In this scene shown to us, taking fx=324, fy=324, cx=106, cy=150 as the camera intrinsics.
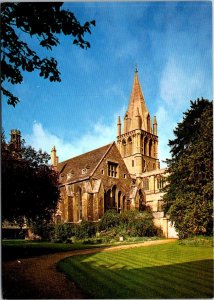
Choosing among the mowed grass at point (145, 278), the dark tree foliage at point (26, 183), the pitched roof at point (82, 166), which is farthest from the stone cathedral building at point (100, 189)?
Result: the mowed grass at point (145, 278)

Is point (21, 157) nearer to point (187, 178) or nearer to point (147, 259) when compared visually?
point (147, 259)

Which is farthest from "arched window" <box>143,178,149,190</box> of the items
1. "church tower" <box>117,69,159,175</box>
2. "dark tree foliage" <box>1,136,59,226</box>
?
"dark tree foliage" <box>1,136,59,226</box>

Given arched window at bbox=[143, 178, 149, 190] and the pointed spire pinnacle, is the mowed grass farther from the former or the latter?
the pointed spire pinnacle

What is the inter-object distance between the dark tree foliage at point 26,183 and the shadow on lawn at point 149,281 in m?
5.01

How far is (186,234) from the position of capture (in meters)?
24.3

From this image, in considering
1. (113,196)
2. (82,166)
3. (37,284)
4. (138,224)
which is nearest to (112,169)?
(113,196)

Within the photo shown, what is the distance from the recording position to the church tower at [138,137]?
65125mm

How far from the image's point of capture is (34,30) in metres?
9.77

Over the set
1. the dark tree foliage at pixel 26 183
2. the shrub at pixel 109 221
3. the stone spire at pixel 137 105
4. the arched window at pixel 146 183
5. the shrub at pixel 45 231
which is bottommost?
the shrub at pixel 45 231

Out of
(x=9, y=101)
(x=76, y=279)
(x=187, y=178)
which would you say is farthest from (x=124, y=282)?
(x=187, y=178)

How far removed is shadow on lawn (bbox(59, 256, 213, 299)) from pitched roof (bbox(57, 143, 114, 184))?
88.2 feet

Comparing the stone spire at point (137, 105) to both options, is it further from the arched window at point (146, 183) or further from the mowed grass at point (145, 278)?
the mowed grass at point (145, 278)

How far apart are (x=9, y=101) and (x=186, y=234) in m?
18.0

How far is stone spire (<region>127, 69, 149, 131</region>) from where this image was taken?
63.9m
